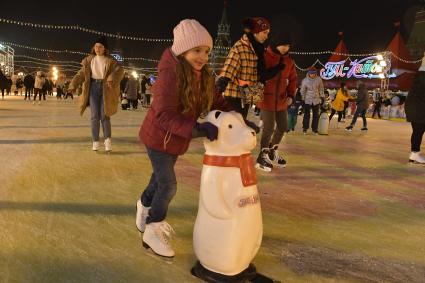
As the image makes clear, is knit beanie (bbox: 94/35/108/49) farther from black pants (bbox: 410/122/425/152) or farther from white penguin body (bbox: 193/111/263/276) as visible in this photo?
black pants (bbox: 410/122/425/152)

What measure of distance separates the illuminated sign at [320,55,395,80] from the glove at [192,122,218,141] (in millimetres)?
28465

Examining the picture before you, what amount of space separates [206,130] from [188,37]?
1.86 feet

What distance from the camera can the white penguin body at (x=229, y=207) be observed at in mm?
2002

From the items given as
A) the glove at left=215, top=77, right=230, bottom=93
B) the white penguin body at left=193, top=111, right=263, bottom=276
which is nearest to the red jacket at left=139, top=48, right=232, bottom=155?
the white penguin body at left=193, top=111, right=263, bottom=276

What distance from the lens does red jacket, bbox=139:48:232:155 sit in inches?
82.0

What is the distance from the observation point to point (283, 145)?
7418 mm

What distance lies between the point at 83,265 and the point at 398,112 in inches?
804

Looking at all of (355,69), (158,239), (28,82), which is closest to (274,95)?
(158,239)

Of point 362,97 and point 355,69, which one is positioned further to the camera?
point 355,69

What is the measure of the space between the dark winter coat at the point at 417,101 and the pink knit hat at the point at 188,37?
4.48m

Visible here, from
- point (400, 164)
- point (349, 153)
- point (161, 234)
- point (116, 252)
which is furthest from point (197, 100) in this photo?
point (349, 153)

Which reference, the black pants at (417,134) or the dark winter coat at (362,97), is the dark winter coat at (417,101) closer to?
the black pants at (417,134)

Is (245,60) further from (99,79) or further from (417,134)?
(417,134)

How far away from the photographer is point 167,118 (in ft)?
6.97
